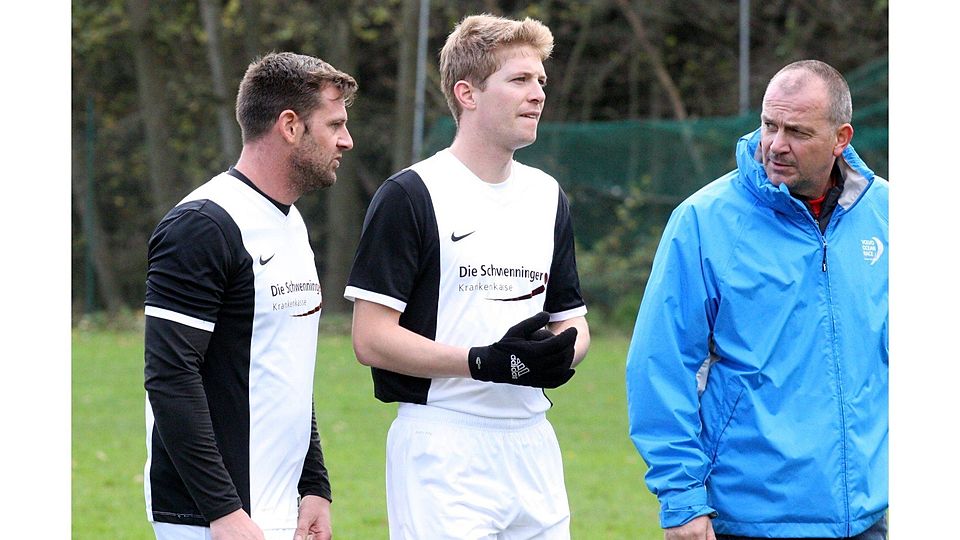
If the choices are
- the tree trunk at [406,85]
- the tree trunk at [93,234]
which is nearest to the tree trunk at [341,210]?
the tree trunk at [406,85]

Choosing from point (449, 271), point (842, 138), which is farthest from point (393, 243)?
point (842, 138)

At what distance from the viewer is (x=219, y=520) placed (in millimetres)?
3268

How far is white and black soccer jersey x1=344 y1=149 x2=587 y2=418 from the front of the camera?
3.84 metres

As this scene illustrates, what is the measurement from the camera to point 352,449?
9719 mm

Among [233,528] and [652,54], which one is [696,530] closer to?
[233,528]

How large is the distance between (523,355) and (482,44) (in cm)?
100

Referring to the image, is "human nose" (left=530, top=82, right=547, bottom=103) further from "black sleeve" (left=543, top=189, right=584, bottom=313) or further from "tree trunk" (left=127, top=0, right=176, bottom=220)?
Result: "tree trunk" (left=127, top=0, right=176, bottom=220)

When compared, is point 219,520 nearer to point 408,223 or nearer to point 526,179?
point 408,223

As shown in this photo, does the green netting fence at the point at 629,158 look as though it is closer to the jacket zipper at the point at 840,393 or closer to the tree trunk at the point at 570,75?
the tree trunk at the point at 570,75

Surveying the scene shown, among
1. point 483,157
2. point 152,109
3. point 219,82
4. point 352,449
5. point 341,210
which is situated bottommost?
point 352,449

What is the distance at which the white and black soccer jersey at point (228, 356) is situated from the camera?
128 inches

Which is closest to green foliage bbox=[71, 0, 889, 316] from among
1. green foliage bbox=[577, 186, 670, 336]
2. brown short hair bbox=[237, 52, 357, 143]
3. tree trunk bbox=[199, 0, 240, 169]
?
tree trunk bbox=[199, 0, 240, 169]

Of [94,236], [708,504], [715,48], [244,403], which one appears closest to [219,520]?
[244,403]

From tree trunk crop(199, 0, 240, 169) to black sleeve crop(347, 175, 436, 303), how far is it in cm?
1587
